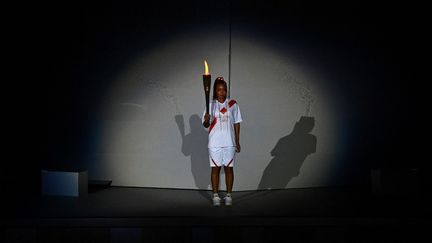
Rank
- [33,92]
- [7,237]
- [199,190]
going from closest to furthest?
[7,237], [199,190], [33,92]

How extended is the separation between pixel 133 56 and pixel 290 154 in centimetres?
233

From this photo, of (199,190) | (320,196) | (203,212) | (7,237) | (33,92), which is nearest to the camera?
(7,237)

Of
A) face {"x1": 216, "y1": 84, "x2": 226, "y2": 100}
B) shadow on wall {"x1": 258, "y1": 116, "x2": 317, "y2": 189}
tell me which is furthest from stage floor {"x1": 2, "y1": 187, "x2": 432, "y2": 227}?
→ face {"x1": 216, "y1": 84, "x2": 226, "y2": 100}

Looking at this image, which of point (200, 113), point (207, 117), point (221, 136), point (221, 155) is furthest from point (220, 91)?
point (200, 113)

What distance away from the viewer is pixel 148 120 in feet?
20.9

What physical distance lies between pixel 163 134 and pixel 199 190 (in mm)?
838

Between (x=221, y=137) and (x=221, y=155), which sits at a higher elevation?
(x=221, y=137)

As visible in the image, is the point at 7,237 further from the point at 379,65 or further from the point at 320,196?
the point at 379,65

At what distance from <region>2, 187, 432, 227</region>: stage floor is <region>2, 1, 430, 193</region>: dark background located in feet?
3.10

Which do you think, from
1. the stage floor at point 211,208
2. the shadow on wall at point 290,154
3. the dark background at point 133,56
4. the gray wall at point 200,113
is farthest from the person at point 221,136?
the dark background at point 133,56

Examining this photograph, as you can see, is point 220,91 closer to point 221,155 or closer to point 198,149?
point 221,155

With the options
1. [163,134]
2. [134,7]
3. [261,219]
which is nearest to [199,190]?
[163,134]

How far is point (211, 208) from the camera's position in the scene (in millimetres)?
5094

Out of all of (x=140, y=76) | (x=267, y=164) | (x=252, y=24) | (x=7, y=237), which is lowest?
(x=7, y=237)
